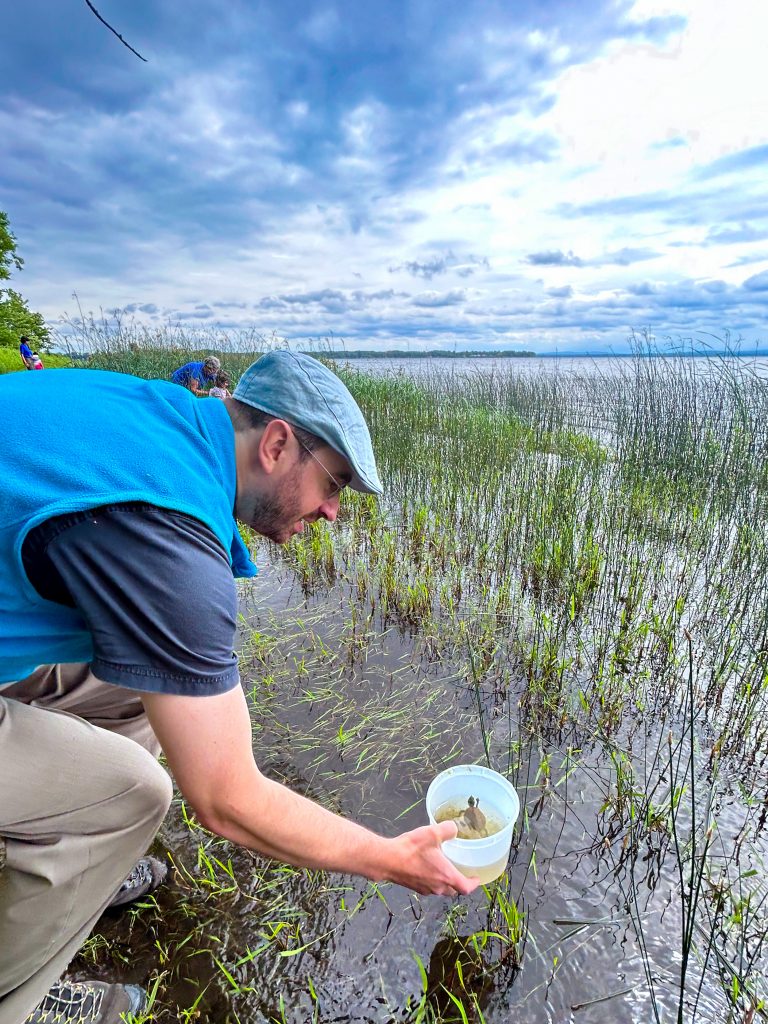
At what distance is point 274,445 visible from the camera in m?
1.25

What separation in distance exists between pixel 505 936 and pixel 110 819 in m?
1.16

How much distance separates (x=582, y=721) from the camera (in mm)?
2547

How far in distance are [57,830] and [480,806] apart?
1209 mm

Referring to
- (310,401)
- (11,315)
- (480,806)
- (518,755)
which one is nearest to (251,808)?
(310,401)

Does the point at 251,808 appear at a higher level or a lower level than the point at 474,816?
higher

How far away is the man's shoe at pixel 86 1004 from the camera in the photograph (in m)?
1.33

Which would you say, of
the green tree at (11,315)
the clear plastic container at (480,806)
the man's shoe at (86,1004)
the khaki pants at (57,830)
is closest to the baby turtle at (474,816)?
the clear plastic container at (480,806)

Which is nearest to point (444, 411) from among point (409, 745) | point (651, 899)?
point (409, 745)

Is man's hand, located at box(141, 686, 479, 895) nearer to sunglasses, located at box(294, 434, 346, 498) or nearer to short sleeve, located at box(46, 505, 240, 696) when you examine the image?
short sleeve, located at box(46, 505, 240, 696)

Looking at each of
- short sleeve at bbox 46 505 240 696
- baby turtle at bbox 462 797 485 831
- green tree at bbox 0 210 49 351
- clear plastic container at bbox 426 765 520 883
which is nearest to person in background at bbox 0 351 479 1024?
short sleeve at bbox 46 505 240 696

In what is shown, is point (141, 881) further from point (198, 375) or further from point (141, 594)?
point (198, 375)

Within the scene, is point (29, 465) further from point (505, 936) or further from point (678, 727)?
point (678, 727)

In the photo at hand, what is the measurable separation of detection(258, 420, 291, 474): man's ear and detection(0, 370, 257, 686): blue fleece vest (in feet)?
0.23

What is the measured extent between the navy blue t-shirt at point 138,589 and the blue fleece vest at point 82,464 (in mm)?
26
